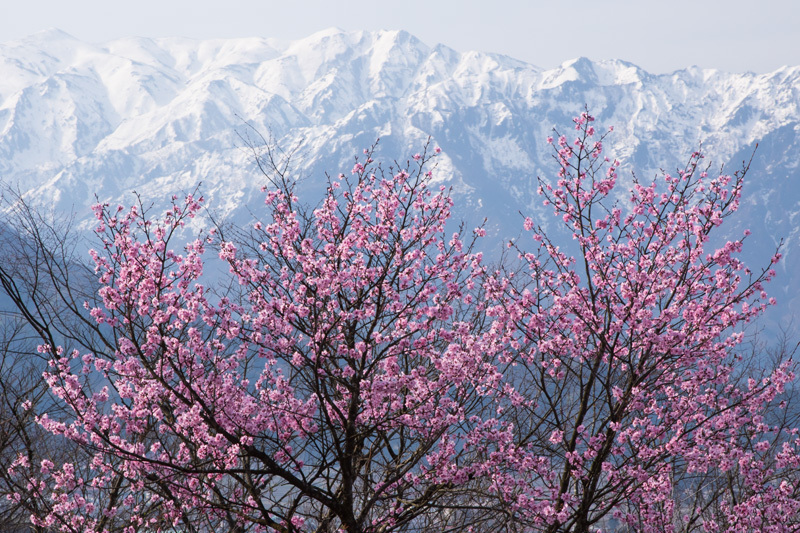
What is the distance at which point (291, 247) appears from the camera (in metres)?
10.9

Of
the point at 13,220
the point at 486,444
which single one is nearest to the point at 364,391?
the point at 486,444

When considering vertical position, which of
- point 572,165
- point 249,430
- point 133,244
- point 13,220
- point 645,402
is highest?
point 13,220

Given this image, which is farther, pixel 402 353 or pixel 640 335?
pixel 640 335

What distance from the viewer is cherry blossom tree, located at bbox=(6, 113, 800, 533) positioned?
32.6 ft

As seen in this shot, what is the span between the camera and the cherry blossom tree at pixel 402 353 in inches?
391

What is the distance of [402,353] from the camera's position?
33.4 ft

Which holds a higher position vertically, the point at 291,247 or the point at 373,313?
the point at 291,247

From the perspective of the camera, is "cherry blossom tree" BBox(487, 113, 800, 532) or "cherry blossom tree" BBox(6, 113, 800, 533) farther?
"cherry blossom tree" BBox(487, 113, 800, 532)

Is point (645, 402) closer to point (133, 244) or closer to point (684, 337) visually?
point (684, 337)

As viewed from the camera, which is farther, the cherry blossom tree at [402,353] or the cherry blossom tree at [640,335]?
the cherry blossom tree at [640,335]

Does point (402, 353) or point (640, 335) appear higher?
point (640, 335)

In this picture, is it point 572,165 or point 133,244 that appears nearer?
point 133,244

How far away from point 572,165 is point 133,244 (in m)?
6.90

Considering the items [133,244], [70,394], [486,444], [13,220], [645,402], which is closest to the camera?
[70,394]
